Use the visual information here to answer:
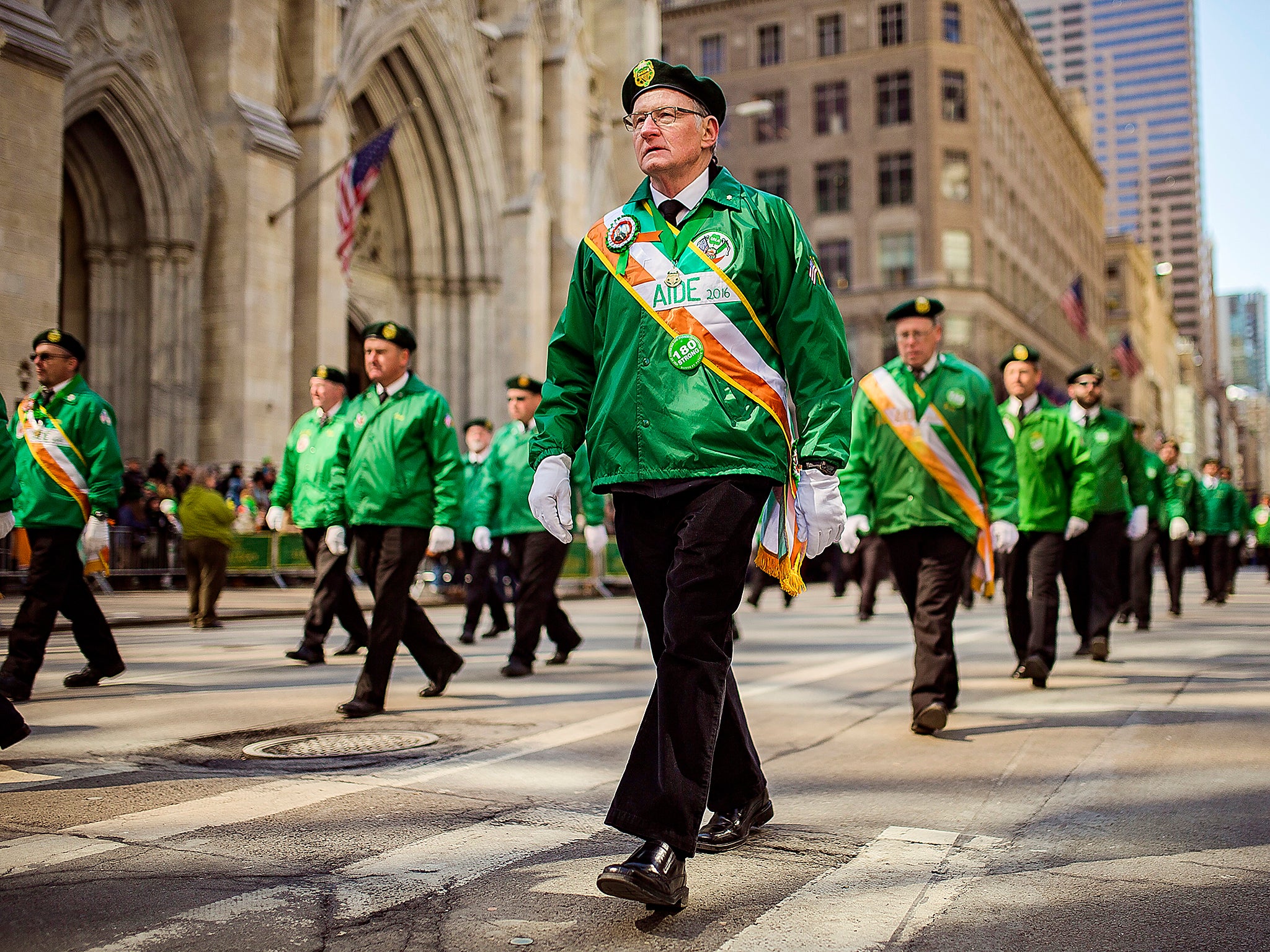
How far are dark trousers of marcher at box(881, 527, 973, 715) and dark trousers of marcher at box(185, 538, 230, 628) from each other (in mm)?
8762

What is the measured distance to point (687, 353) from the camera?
12.0ft

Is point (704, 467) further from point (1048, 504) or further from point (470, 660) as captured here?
point (470, 660)

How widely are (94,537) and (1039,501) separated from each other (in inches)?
240

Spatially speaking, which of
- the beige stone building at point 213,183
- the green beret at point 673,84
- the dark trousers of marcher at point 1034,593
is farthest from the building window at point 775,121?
the green beret at point 673,84

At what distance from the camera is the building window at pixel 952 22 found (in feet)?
195

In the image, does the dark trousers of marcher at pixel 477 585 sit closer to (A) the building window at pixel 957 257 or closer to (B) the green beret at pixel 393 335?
(B) the green beret at pixel 393 335

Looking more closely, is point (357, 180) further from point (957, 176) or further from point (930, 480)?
point (957, 176)

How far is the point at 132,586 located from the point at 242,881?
16.7 m

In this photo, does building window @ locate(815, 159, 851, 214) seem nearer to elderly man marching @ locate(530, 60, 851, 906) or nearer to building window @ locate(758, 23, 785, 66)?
building window @ locate(758, 23, 785, 66)

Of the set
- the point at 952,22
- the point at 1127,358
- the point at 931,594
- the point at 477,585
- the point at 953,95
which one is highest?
the point at 952,22

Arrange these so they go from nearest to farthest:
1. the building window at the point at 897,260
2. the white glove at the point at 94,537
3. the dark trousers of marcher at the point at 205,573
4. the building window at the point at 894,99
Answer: the white glove at the point at 94,537 < the dark trousers of marcher at the point at 205,573 < the building window at the point at 897,260 < the building window at the point at 894,99

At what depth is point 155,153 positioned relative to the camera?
2367cm

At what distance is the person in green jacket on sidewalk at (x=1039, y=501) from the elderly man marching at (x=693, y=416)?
4999 mm

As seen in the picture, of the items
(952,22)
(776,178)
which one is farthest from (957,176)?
(776,178)
